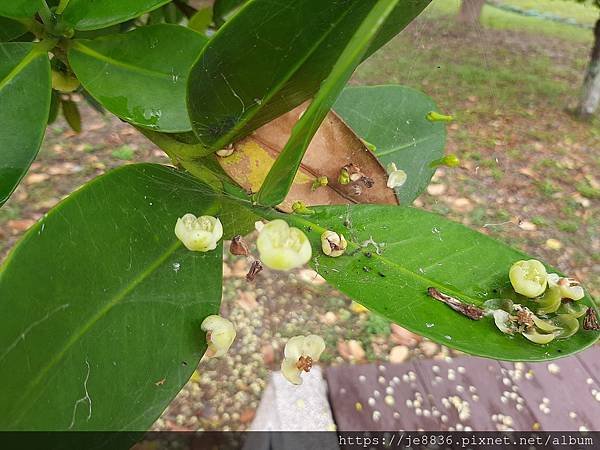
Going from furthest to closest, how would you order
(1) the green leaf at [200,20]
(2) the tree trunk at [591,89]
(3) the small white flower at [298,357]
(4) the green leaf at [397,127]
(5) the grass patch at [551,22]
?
(5) the grass patch at [551,22] < (2) the tree trunk at [591,89] < (1) the green leaf at [200,20] < (4) the green leaf at [397,127] < (3) the small white flower at [298,357]

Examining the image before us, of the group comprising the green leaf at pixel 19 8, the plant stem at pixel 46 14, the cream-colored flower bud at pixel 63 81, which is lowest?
the cream-colored flower bud at pixel 63 81

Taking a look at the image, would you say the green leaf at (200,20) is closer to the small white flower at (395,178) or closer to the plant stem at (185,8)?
the plant stem at (185,8)

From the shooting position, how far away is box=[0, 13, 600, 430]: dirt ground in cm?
189

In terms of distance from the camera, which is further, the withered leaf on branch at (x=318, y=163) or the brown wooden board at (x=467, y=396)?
the brown wooden board at (x=467, y=396)

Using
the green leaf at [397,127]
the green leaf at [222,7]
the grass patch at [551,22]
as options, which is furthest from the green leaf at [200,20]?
the grass patch at [551,22]

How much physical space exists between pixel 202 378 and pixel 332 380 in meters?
0.42

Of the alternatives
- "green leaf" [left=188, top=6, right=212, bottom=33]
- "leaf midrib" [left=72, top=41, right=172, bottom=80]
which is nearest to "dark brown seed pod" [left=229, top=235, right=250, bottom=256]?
"leaf midrib" [left=72, top=41, right=172, bottom=80]

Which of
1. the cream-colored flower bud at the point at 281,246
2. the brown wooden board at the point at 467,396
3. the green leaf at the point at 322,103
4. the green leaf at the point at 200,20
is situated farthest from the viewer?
the brown wooden board at the point at 467,396

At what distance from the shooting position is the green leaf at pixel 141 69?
16.3 inches

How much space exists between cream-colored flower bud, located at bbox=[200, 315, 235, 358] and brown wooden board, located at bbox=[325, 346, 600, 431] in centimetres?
143

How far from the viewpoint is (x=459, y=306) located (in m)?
0.38

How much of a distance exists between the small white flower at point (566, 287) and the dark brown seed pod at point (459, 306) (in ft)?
0.19

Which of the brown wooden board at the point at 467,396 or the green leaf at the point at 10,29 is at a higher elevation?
A: the green leaf at the point at 10,29

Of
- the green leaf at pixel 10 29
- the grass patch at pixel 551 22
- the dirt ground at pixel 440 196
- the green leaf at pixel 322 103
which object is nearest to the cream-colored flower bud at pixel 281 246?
the green leaf at pixel 322 103
